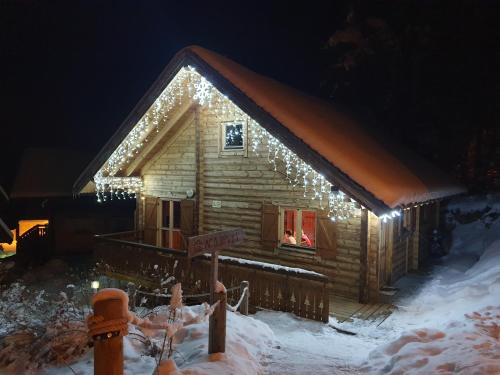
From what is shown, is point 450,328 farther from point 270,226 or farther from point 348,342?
point 270,226

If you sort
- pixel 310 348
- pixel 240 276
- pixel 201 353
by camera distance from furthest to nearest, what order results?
1. pixel 240 276
2. pixel 310 348
3. pixel 201 353

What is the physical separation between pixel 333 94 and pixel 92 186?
15.6 metres

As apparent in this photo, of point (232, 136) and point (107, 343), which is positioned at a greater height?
point (232, 136)

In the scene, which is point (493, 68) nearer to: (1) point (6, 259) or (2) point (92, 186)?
(2) point (92, 186)

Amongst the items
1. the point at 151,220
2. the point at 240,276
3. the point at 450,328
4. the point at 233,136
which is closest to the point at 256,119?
the point at 233,136

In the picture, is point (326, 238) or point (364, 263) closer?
point (364, 263)

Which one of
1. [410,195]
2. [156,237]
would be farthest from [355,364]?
[156,237]

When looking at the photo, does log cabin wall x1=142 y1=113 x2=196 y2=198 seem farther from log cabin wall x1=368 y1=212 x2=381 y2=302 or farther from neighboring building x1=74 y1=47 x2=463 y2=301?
log cabin wall x1=368 y1=212 x2=381 y2=302

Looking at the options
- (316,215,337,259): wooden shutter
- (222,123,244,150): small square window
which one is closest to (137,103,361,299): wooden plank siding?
(316,215,337,259): wooden shutter

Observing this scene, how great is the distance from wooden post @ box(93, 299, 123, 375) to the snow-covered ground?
1.55 m

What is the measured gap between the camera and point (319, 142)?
1013cm

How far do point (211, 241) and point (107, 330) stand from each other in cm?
263

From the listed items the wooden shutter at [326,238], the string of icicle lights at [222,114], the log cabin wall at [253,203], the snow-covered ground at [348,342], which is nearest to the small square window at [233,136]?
the log cabin wall at [253,203]

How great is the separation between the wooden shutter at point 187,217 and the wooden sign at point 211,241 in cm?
793
